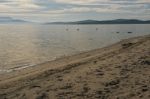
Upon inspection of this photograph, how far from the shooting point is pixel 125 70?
1387 cm

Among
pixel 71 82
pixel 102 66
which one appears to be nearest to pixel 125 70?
pixel 102 66

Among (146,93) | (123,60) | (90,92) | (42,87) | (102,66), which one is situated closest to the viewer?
(146,93)

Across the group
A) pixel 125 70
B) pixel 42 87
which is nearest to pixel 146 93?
pixel 125 70

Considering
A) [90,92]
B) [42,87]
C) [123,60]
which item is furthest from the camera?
[123,60]

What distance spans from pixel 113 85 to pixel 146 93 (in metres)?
1.58

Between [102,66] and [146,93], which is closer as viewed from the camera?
[146,93]

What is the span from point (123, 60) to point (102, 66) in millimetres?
1630

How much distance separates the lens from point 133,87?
11.4m

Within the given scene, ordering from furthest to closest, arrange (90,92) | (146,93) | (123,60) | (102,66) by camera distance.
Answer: (123,60), (102,66), (90,92), (146,93)

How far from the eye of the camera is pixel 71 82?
42.2 feet

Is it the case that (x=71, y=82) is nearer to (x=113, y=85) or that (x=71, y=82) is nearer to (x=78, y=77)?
(x=78, y=77)

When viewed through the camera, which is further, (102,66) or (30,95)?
(102,66)

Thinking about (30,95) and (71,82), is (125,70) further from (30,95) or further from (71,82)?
(30,95)

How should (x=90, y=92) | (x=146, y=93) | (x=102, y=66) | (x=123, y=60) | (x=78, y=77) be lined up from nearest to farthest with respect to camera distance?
(x=146, y=93), (x=90, y=92), (x=78, y=77), (x=102, y=66), (x=123, y=60)
